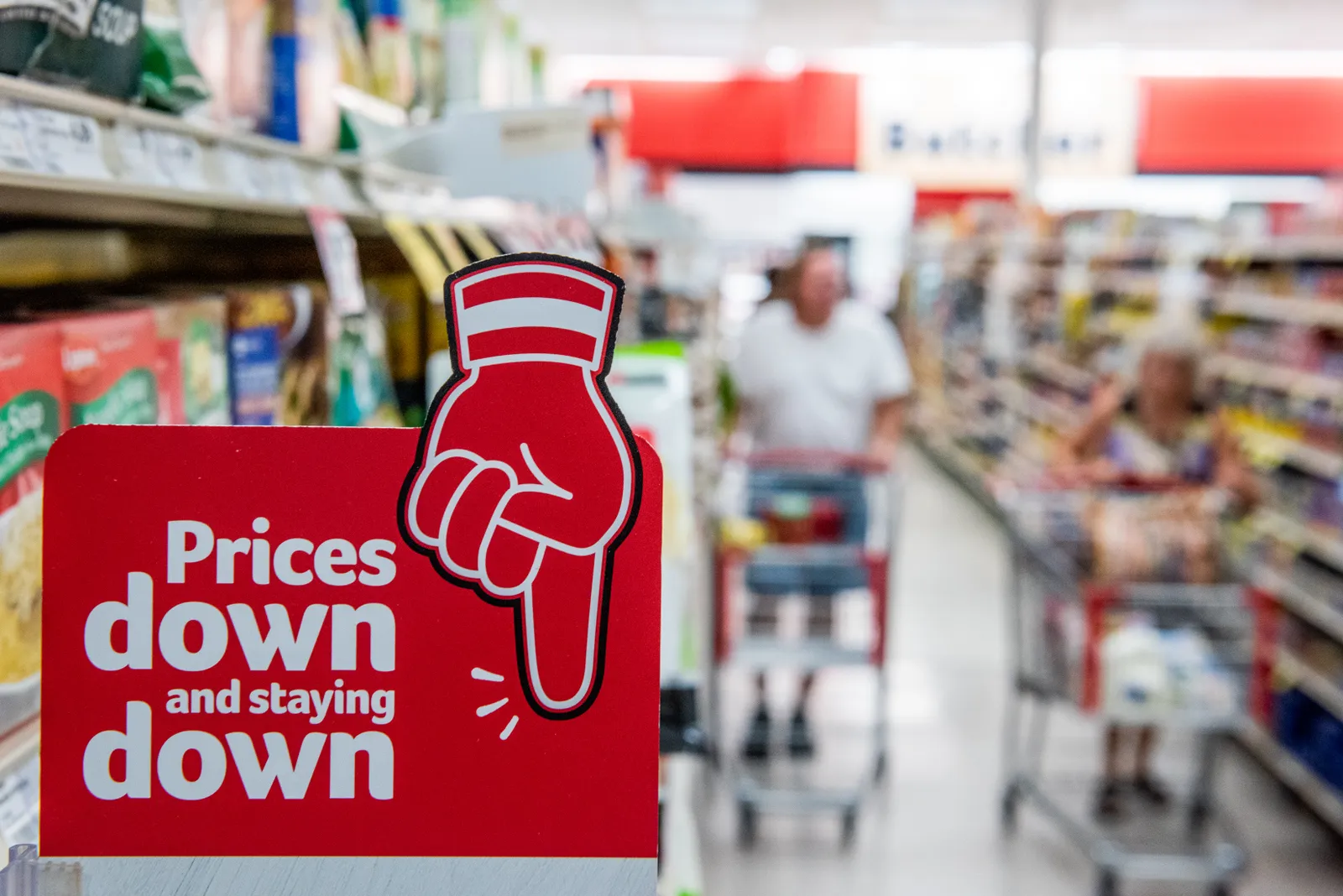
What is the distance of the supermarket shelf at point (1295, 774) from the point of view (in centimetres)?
432

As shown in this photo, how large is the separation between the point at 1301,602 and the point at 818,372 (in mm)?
2023

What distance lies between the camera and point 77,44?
3.43 ft

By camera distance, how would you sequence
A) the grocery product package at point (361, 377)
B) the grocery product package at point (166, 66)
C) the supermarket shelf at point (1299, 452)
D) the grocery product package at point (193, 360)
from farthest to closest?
the supermarket shelf at point (1299, 452), the grocery product package at point (361, 377), the grocery product package at point (193, 360), the grocery product package at point (166, 66)

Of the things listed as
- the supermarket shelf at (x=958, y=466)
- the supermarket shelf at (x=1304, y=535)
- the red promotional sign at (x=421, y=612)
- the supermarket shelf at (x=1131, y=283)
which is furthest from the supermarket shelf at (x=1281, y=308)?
the red promotional sign at (x=421, y=612)

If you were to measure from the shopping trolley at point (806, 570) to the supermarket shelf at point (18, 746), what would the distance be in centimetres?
316

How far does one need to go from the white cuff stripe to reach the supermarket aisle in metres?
3.47

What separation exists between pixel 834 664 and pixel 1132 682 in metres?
0.94

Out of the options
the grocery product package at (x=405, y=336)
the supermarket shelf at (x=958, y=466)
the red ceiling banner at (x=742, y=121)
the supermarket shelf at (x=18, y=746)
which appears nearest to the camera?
the supermarket shelf at (x=18, y=746)

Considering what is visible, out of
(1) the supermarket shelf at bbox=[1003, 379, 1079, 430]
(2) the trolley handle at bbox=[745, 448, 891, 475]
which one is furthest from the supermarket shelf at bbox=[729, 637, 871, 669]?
(1) the supermarket shelf at bbox=[1003, 379, 1079, 430]

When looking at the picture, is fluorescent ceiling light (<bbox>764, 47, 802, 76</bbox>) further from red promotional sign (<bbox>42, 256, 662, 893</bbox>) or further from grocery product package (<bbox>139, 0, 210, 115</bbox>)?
red promotional sign (<bbox>42, 256, 662, 893</bbox>)

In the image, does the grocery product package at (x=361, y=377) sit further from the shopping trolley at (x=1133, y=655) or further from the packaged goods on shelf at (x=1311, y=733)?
the packaged goods on shelf at (x=1311, y=733)

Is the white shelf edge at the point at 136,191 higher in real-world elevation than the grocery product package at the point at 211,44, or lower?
lower

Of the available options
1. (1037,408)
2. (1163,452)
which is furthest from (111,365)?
(1037,408)

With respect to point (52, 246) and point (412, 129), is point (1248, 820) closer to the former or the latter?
point (412, 129)
